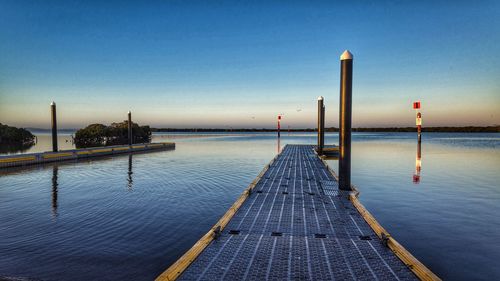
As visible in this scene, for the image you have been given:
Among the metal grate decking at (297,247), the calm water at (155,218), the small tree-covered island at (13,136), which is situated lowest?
the calm water at (155,218)

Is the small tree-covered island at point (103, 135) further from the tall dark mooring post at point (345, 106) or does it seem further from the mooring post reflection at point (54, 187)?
the tall dark mooring post at point (345, 106)

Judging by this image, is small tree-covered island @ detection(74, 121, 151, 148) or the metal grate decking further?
small tree-covered island @ detection(74, 121, 151, 148)

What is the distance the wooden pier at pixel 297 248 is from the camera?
461 cm

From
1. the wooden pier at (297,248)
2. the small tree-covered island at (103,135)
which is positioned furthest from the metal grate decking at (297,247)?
the small tree-covered island at (103,135)

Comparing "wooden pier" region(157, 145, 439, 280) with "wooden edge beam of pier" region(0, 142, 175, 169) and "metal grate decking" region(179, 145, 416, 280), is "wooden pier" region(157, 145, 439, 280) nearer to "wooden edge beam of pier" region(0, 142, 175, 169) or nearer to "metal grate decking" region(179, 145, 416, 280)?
"metal grate decking" region(179, 145, 416, 280)

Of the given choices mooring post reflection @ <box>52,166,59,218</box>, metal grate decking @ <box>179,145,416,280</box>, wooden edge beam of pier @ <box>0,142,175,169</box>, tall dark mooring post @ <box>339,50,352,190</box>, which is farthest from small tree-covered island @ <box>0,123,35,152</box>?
metal grate decking @ <box>179,145,416,280</box>

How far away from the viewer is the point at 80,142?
167 feet

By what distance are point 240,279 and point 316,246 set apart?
1893 millimetres

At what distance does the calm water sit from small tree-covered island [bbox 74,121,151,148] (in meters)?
33.4

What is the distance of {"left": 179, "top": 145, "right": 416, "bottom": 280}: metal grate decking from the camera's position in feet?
15.2

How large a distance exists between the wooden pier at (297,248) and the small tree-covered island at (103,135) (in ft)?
160

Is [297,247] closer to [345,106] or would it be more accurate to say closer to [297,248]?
[297,248]

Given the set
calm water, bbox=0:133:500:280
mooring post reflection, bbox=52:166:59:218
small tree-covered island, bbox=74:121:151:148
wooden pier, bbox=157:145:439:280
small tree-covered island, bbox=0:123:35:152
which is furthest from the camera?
small tree-covered island, bbox=0:123:35:152

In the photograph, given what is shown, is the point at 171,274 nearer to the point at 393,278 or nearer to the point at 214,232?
the point at 214,232
